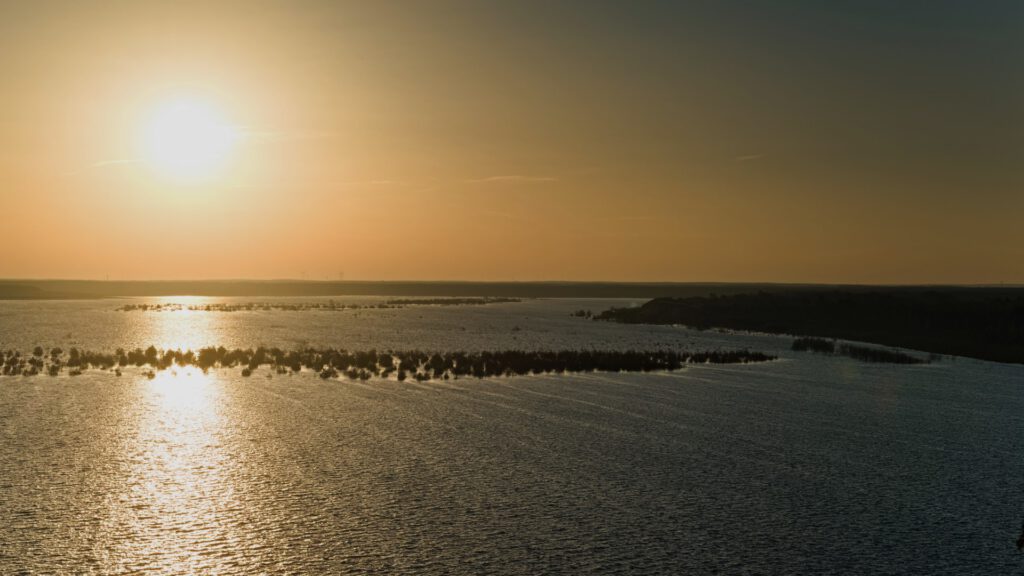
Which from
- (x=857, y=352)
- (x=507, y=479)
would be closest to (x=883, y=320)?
(x=857, y=352)

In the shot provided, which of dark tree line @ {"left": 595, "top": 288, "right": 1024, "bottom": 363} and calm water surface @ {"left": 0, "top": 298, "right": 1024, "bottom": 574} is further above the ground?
dark tree line @ {"left": 595, "top": 288, "right": 1024, "bottom": 363}

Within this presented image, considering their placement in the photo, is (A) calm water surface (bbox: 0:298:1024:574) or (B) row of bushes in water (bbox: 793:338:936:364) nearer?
(A) calm water surface (bbox: 0:298:1024:574)

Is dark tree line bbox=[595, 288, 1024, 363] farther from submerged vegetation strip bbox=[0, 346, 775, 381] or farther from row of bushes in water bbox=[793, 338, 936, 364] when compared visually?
submerged vegetation strip bbox=[0, 346, 775, 381]

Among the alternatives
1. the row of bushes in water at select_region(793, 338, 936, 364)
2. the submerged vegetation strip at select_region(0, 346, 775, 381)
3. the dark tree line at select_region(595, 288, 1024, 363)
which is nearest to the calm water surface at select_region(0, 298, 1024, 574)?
the submerged vegetation strip at select_region(0, 346, 775, 381)

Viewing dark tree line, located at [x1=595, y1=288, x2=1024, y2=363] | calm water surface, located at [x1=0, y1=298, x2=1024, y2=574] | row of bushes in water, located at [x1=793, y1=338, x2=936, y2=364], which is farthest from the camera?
dark tree line, located at [x1=595, y1=288, x2=1024, y2=363]

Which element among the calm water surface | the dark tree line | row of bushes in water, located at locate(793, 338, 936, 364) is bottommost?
the calm water surface

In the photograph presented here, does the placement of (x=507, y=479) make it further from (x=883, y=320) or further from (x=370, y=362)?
(x=883, y=320)

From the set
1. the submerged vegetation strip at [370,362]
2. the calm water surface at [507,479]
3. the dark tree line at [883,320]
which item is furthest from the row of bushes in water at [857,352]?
the calm water surface at [507,479]
